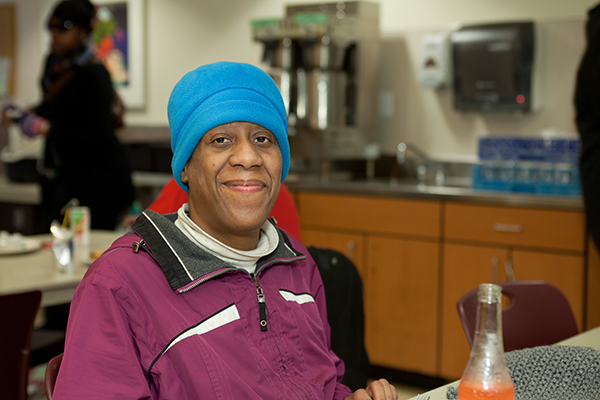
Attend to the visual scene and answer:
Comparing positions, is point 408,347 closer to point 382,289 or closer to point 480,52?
Answer: point 382,289

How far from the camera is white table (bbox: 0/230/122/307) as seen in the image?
79.0 inches

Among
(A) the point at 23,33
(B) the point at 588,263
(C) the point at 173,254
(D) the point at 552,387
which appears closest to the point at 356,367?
(D) the point at 552,387

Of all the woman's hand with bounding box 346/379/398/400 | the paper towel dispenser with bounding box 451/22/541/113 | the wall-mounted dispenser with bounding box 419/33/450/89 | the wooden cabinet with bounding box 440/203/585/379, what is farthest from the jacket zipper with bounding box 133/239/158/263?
the wall-mounted dispenser with bounding box 419/33/450/89

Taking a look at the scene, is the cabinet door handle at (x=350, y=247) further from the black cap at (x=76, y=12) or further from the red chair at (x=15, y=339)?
the red chair at (x=15, y=339)

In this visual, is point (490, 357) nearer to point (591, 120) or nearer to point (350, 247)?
point (591, 120)

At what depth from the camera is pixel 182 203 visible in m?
1.80

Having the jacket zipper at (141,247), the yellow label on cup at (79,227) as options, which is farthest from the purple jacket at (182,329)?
the yellow label on cup at (79,227)

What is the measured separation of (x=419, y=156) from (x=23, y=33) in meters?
4.08

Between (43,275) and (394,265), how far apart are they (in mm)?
1799

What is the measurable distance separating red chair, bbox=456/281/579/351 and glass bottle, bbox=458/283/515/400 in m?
0.75

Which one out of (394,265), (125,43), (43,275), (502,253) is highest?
(125,43)

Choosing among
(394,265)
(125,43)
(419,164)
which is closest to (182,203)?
(394,265)

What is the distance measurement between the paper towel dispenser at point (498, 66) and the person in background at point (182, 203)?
1.95 m

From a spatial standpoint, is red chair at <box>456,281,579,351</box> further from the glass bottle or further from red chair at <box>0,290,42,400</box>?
red chair at <box>0,290,42,400</box>
